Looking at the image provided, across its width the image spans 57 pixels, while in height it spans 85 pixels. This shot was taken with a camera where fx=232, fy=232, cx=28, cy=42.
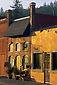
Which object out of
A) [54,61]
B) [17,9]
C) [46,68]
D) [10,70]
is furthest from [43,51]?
[17,9]

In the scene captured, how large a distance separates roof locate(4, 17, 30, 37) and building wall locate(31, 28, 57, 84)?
1248 mm

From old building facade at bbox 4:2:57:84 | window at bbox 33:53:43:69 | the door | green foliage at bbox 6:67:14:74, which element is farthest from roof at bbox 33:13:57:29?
green foliage at bbox 6:67:14:74

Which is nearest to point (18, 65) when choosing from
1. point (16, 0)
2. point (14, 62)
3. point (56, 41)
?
point (14, 62)

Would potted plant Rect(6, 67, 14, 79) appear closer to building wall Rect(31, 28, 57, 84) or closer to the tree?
building wall Rect(31, 28, 57, 84)

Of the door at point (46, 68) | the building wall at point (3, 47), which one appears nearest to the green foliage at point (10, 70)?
the building wall at point (3, 47)

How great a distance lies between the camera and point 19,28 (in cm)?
2920

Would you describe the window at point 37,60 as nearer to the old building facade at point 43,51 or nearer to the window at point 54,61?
the old building facade at point 43,51

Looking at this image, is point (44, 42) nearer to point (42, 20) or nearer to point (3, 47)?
point (42, 20)

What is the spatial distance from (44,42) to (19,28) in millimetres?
5301

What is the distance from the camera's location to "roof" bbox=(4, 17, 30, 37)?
2781 centimetres

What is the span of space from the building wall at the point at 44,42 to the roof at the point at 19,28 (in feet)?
4.09

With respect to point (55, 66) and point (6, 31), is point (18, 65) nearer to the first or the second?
point (6, 31)

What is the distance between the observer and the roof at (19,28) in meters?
27.8

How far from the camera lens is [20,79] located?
92.9ft
